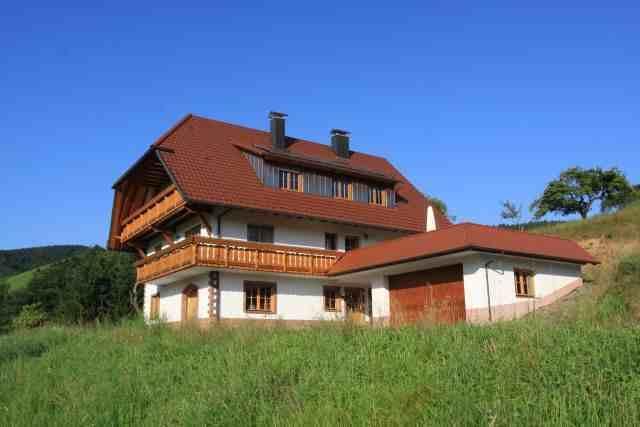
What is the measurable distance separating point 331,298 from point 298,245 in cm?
276

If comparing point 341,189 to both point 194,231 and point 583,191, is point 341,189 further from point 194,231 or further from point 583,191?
point 583,191

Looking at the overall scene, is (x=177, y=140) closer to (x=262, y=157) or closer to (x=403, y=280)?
(x=262, y=157)

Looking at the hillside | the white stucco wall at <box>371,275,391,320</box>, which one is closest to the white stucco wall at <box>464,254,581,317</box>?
the hillside

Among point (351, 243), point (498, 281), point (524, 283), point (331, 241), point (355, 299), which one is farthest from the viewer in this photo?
point (351, 243)

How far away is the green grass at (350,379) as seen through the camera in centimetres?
682

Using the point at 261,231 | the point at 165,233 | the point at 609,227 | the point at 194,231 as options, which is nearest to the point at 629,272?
the point at 609,227

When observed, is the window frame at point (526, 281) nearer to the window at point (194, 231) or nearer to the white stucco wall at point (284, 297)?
the white stucco wall at point (284, 297)

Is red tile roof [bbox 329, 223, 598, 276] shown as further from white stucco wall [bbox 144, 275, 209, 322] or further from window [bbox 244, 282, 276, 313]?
white stucco wall [bbox 144, 275, 209, 322]

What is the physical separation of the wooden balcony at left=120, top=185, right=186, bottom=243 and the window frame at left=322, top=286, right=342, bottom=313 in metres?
7.22

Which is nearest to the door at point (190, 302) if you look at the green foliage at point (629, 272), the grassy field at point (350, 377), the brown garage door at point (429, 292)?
the brown garage door at point (429, 292)

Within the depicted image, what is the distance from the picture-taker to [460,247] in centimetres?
1973

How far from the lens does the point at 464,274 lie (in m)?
20.8

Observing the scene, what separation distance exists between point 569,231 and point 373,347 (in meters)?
26.0

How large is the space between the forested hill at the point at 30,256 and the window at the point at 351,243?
238 feet
